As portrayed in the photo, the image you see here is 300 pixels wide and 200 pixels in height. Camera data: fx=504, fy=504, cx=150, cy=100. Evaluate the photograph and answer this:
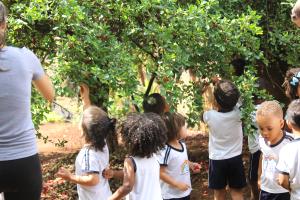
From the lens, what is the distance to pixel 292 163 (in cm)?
333

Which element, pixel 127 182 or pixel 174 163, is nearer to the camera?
pixel 127 182

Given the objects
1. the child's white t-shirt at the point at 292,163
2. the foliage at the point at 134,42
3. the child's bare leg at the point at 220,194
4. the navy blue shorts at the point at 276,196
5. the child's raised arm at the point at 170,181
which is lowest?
the child's bare leg at the point at 220,194

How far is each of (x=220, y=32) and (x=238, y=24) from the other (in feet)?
0.56

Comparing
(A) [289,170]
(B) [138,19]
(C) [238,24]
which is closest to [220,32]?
(C) [238,24]

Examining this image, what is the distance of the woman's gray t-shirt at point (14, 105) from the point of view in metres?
2.68

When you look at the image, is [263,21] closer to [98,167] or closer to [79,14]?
[79,14]

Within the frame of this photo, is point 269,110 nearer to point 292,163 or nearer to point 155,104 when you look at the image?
point 292,163

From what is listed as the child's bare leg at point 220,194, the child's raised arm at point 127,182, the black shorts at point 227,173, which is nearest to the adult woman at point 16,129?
the child's raised arm at point 127,182

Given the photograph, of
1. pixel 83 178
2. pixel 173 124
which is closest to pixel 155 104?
pixel 173 124

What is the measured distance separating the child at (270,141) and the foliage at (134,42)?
393mm

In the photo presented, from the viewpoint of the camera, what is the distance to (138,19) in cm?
445

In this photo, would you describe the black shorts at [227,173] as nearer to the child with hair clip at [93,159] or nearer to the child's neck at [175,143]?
the child's neck at [175,143]

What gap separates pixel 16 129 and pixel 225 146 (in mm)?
2553

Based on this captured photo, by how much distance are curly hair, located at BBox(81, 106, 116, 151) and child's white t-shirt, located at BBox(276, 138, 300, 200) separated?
1.26 metres
